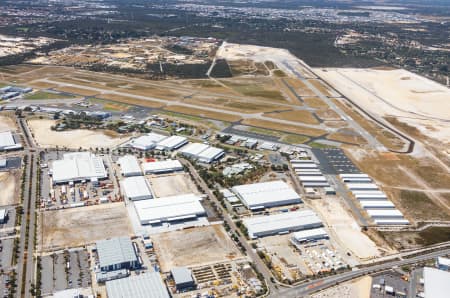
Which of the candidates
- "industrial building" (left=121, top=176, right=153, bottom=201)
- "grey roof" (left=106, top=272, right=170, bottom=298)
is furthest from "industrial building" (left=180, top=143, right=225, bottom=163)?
"grey roof" (left=106, top=272, right=170, bottom=298)

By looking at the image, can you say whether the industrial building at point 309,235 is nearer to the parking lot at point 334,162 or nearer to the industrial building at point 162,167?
the parking lot at point 334,162

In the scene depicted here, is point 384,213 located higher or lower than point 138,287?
higher

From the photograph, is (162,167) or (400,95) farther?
(400,95)

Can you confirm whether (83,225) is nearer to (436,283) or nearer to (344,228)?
(344,228)

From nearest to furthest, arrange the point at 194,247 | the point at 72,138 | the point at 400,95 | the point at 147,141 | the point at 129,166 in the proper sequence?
the point at 194,247
the point at 129,166
the point at 147,141
the point at 72,138
the point at 400,95

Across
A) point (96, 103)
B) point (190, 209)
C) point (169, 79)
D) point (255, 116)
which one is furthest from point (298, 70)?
point (190, 209)

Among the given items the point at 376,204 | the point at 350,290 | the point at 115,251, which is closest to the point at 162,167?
the point at 115,251
